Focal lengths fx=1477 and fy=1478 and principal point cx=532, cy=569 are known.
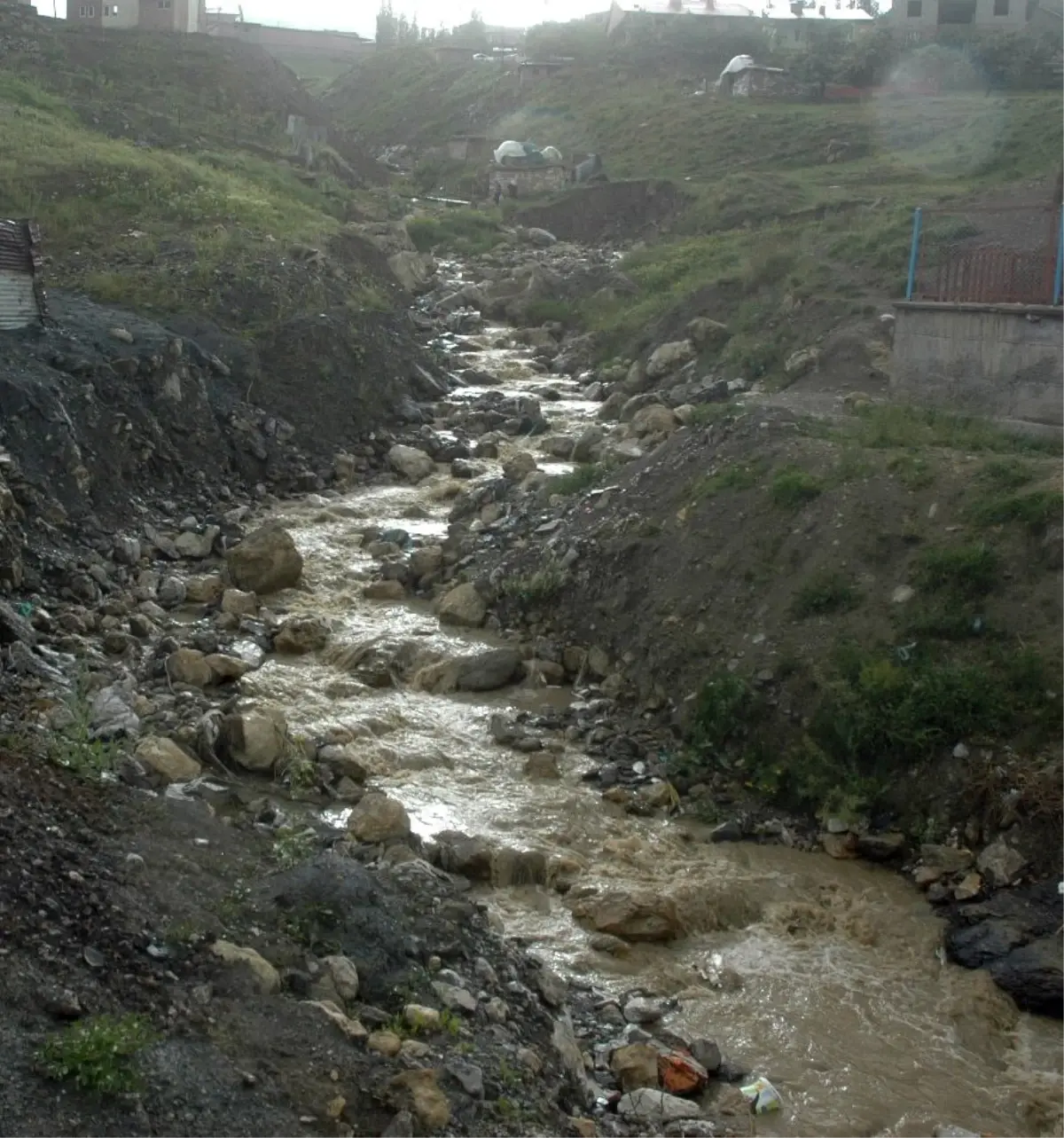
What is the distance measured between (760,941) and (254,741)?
3960 mm

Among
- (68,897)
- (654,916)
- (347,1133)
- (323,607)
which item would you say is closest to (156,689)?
(323,607)

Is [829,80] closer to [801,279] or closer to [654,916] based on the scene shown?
[801,279]

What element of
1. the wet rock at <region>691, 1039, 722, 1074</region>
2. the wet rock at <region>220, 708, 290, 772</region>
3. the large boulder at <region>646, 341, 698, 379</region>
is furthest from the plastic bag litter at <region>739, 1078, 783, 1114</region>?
the large boulder at <region>646, 341, 698, 379</region>

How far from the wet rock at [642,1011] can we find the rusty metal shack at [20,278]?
11988mm

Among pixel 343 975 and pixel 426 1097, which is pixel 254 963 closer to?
pixel 343 975

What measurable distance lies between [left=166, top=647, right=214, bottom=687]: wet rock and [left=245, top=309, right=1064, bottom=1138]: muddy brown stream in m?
0.41

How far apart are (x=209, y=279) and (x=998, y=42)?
3332 centimetres

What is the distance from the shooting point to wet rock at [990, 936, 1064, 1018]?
28.7 feet

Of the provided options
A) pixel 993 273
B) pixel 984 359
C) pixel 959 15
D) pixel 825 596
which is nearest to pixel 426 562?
pixel 825 596

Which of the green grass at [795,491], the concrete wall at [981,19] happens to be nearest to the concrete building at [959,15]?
the concrete wall at [981,19]

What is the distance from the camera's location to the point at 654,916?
9.26 metres

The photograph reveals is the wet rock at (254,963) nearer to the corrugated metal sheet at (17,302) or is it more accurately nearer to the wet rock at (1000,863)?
the wet rock at (1000,863)

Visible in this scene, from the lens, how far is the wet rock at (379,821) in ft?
31.7

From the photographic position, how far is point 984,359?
15.2 metres
